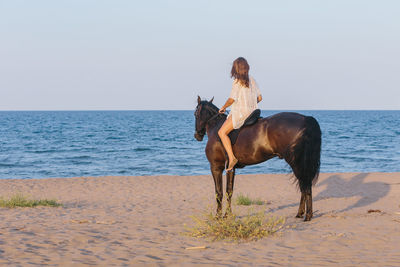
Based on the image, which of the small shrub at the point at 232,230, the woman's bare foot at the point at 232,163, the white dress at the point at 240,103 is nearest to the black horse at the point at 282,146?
the woman's bare foot at the point at 232,163

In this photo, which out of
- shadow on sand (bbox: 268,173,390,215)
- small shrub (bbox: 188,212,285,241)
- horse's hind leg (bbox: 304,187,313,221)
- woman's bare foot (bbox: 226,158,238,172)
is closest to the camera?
small shrub (bbox: 188,212,285,241)

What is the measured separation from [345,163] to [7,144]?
1193 inches

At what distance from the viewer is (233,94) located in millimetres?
8578

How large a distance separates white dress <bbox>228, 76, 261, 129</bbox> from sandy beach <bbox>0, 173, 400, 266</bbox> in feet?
5.66

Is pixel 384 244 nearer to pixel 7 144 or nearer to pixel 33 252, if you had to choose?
pixel 33 252

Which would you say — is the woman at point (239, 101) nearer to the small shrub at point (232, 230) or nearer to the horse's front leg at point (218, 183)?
the horse's front leg at point (218, 183)

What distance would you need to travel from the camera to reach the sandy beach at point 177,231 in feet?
20.0

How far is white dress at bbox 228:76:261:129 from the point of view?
855cm

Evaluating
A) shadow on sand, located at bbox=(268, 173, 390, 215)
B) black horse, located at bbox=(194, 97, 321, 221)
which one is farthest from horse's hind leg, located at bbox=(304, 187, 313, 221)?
shadow on sand, located at bbox=(268, 173, 390, 215)

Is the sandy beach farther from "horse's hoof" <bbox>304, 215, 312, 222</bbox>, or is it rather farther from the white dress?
the white dress

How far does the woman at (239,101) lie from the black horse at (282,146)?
0.21m

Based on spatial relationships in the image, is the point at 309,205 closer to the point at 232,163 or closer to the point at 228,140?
the point at 232,163

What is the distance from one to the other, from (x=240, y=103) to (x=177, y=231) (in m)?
2.69

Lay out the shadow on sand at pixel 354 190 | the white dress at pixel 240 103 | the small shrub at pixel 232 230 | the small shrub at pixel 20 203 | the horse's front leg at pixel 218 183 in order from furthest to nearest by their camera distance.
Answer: the shadow on sand at pixel 354 190
the small shrub at pixel 20 203
the horse's front leg at pixel 218 183
the white dress at pixel 240 103
the small shrub at pixel 232 230
